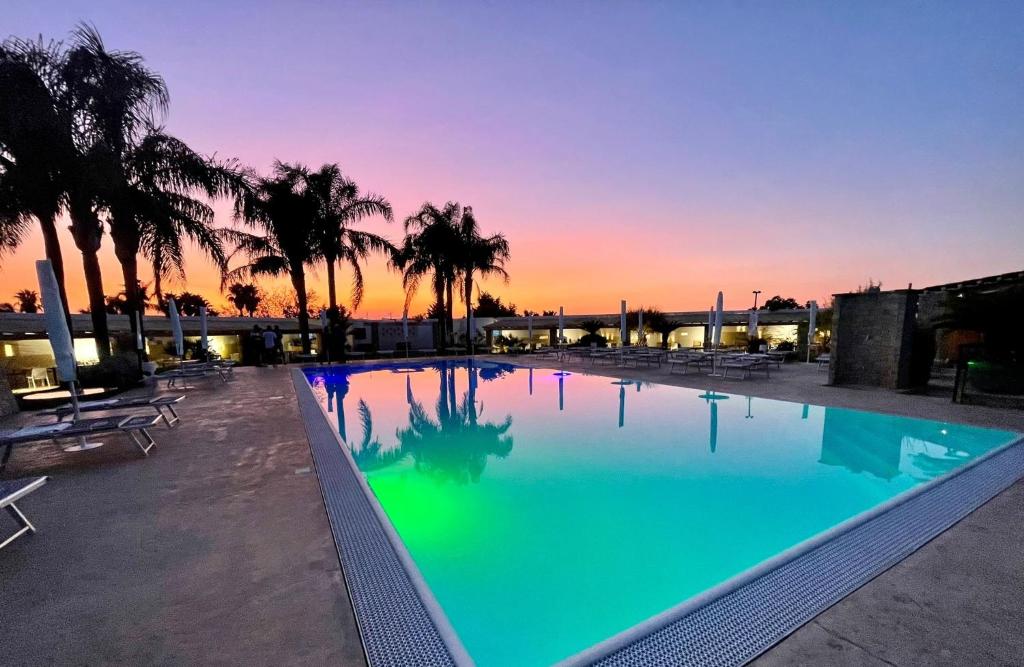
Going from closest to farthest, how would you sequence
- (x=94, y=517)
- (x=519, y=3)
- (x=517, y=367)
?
(x=94, y=517) → (x=519, y=3) → (x=517, y=367)

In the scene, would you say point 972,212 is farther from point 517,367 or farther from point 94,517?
point 94,517

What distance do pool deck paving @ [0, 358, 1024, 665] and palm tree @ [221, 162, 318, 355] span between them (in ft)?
42.7

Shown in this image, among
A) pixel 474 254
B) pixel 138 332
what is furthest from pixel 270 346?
pixel 474 254

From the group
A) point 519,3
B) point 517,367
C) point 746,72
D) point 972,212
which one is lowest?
point 517,367

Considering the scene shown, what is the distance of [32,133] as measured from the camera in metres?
7.17

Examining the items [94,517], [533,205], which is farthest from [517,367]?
[94,517]

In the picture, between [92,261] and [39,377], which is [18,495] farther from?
[39,377]

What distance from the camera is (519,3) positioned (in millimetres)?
10828

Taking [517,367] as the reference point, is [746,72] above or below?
above

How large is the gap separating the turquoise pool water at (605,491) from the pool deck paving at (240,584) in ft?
3.01

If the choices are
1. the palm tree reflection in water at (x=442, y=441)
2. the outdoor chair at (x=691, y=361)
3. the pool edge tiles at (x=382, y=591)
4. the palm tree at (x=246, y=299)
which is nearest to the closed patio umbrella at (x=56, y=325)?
the palm tree reflection in water at (x=442, y=441)

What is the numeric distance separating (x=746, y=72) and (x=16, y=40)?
18.5 meters

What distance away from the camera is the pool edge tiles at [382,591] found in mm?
1743

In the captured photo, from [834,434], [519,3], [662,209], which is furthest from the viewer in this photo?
[662,209]
